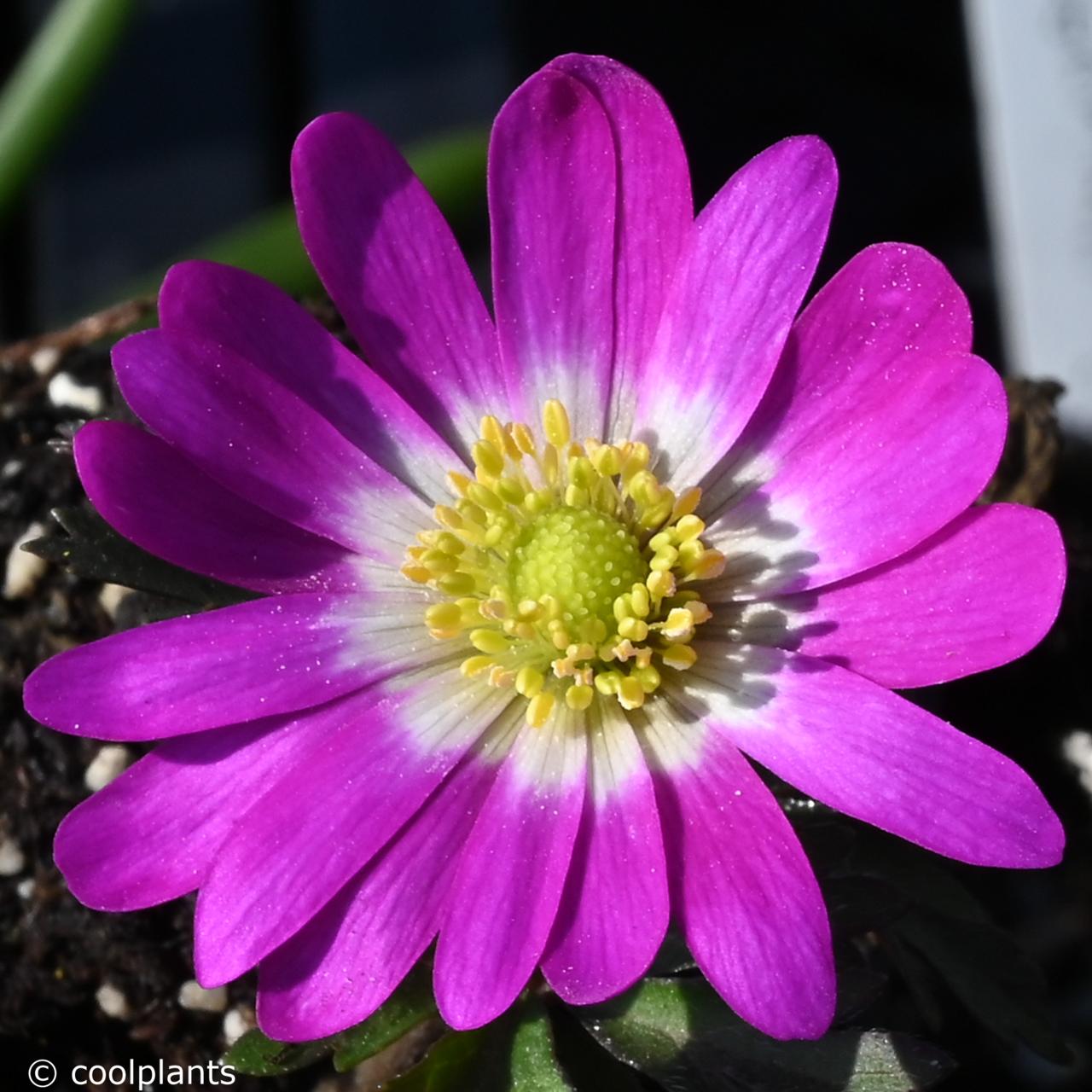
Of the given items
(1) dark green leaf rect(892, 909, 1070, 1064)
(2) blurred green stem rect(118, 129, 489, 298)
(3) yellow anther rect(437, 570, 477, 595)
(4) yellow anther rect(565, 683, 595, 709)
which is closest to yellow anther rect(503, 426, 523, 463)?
(3) yellow anther rect(437, 570, 477, 595)

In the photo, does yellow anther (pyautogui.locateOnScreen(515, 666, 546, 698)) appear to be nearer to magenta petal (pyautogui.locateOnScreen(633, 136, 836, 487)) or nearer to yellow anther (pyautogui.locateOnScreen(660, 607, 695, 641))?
yellow anther (pyautogui.locateOnScreen(660, 607, 695, 641))

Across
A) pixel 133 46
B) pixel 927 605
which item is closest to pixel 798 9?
pixel 133 46

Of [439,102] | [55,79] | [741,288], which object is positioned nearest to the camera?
[741,288]

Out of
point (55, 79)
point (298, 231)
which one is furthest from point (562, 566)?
point (55, 79)

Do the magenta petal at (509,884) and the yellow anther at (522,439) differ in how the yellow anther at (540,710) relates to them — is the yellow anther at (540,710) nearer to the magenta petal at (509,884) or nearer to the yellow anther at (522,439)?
the magenta petal at (509,884)

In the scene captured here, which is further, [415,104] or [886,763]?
[415,104]

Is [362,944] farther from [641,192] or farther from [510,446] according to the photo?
[641,192]

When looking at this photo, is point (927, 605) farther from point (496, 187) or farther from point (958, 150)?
point (958, 150)
